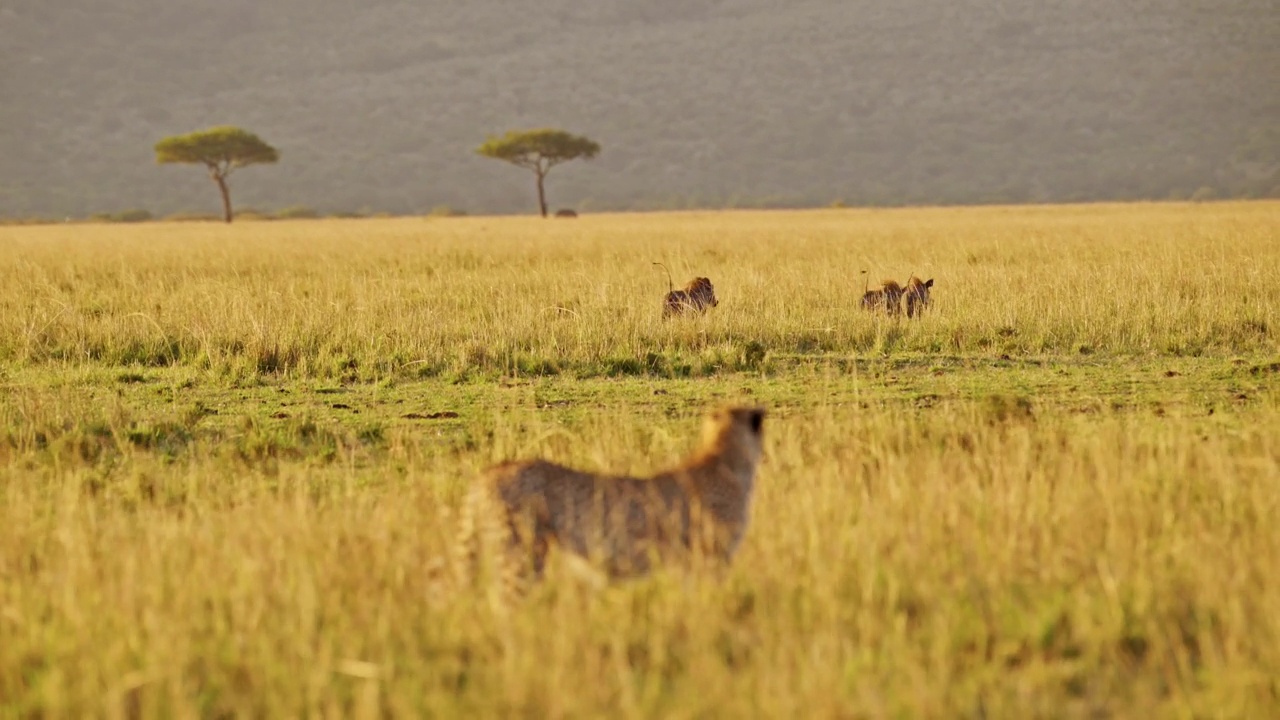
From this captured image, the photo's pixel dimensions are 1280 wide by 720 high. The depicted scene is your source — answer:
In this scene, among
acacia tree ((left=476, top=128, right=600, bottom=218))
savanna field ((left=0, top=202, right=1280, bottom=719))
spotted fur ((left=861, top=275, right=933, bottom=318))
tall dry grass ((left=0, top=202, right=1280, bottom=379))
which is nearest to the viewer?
savanna field ((left=0, top=202, right=1280, bottom=719))

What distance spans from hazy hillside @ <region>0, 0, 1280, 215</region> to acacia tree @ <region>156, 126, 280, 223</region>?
219ft

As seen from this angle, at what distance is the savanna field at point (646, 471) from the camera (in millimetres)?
4133

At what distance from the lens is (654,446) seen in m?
7.43

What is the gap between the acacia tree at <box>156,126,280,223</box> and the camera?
77.8 meters

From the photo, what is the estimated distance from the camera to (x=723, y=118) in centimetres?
17575

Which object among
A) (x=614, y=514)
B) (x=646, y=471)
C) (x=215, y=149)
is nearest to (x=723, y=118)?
(x=215, y=149)

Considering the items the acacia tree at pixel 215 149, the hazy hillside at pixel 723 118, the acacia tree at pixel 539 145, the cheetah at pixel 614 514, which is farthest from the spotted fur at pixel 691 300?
the hazy hillside at pixel 723 118

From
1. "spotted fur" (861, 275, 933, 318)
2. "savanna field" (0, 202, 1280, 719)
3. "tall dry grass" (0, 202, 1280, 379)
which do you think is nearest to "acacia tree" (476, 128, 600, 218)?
"tall dry grass" (0, 202, 1280, 379)

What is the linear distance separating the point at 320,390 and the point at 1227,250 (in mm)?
15252

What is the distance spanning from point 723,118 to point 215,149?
103818mm

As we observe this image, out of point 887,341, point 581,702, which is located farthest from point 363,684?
point 887,341

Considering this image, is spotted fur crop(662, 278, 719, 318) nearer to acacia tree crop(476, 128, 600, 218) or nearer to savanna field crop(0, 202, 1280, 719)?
savanna field crop(0, 202, 1280, 719)

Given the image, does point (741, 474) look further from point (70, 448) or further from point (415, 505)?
point (70, 448)

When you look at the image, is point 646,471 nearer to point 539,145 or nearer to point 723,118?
point 539,145
